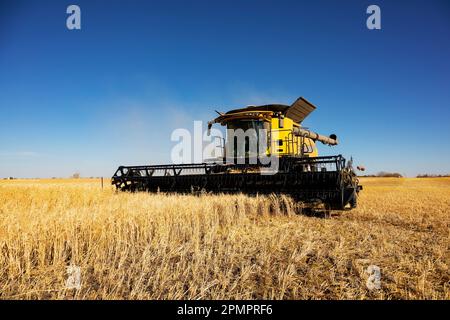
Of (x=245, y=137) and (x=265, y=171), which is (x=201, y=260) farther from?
(x=245, y=137)

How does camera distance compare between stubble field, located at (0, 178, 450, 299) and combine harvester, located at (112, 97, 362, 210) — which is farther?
combine harvester, located at (112, 97, 362, 210)

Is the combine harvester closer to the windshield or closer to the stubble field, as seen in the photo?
the windshield

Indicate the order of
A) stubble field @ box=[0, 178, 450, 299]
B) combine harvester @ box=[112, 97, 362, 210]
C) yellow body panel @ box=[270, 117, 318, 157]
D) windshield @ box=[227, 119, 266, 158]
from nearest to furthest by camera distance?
stubble field @ box=[0, 178, 450, 299] < combine harvester @ box=[112, 97, 362, 210] < yellow body panel @ box=[270, 117, 318, 157] < windshield @ box=[227, 119, 266, 158]

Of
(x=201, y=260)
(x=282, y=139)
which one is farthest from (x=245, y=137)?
(x=201, y=260)

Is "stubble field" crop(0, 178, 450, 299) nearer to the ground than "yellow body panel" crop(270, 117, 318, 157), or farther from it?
nearer to the ground

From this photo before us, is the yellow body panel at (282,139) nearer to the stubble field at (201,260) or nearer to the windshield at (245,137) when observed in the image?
the windshield at (245,137)

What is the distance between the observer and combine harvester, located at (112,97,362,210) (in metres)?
7.14

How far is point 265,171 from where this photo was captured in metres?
8.41

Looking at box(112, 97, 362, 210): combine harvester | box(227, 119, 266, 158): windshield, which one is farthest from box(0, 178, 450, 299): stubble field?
box(227, 119, 266, 158): windshield

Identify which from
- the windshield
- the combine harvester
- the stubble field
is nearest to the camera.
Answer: the stubble field

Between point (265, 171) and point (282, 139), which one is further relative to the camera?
point (282, 139)
